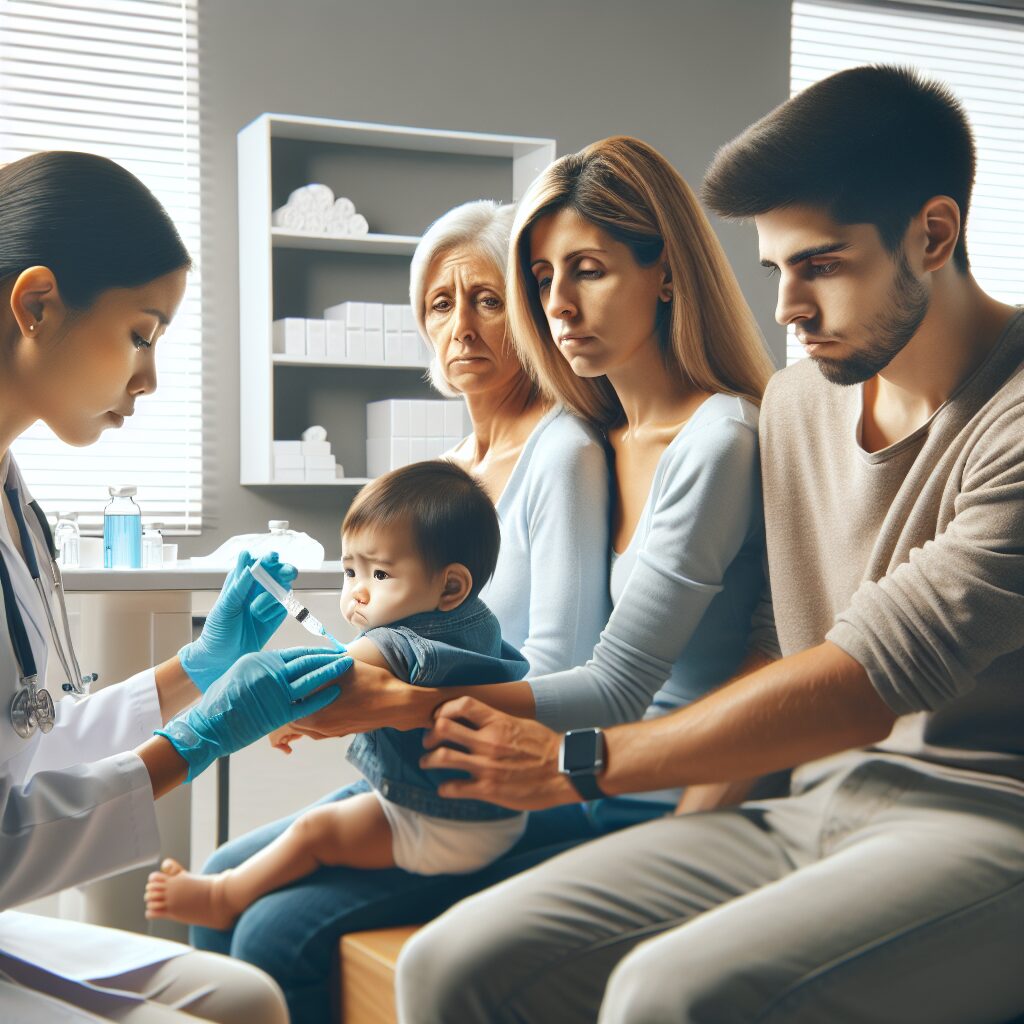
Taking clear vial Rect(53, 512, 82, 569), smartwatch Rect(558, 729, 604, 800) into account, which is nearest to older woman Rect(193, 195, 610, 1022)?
smartwatch Rect(558, 729, 604, 800)

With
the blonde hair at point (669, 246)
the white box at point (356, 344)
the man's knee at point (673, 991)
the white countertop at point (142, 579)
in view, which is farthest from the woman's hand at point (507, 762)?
the white box at point (356, 344)

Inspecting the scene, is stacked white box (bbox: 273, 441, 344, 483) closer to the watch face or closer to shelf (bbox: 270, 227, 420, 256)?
shelf (bbox: 270, 227, 420, 256)

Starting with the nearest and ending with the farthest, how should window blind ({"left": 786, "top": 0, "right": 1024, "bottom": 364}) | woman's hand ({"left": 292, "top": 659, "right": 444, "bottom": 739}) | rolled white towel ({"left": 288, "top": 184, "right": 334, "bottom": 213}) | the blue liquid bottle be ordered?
woman's hand ({"left": 292, "top": 659, "right": 444, "bottom": 739}), the blue liquid bottle, rolled white towel ({"left": 288, "top": 184, "right": 334, "bottom": 213}), window blind ({"left": 786, "top": 0, "right": 1024, "bottom": 364})

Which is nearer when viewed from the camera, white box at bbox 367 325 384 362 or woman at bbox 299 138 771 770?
woman at bbox 299 138 771 770

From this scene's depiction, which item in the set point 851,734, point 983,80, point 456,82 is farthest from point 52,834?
point 983,80

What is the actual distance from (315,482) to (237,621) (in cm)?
235

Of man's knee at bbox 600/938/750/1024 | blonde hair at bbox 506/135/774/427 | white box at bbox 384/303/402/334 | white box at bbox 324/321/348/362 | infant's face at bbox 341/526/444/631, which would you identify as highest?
white box at bbox 384/303/402/334

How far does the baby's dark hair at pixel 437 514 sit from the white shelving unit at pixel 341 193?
94.3 inches

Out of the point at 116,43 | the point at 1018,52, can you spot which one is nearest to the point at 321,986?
the point at 116,43

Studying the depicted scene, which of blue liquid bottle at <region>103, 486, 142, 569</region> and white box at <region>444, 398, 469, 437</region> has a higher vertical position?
white box at <region>444, 398, 469, 437</region>

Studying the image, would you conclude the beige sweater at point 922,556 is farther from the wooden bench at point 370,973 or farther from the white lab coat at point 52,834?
the white lab coat at point 52,834

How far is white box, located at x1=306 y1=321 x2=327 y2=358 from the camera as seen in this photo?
3869 millimetres

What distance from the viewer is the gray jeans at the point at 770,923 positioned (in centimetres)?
101

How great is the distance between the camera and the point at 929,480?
1197 millimetres
